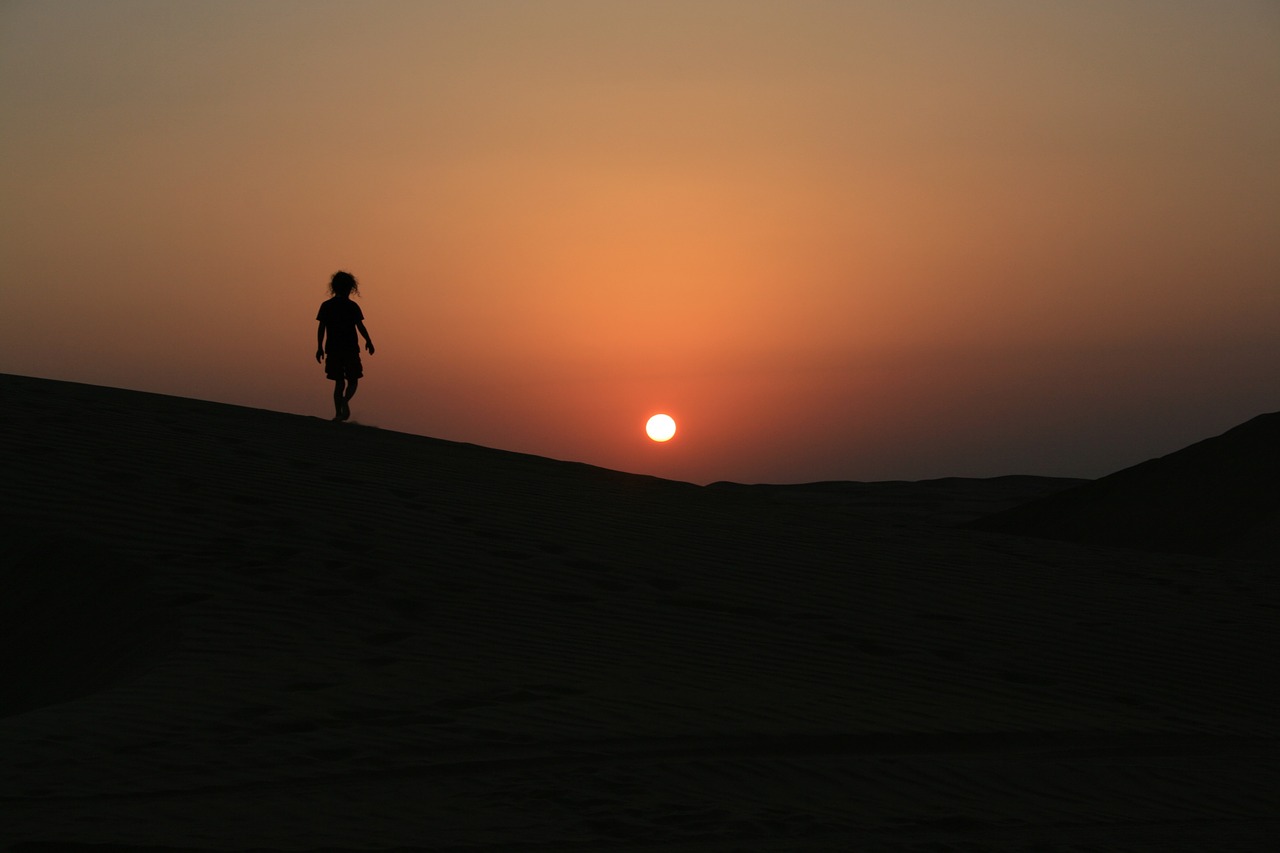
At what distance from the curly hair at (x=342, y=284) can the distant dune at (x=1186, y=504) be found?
11089mm

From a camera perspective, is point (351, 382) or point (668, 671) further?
point (351, 382)

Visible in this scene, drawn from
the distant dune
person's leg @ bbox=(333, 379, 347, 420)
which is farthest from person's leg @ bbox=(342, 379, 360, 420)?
the distant dune

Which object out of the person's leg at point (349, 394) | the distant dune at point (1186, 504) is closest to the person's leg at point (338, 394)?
the person's leg at point (349, 394)

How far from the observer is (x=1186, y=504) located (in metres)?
19.5

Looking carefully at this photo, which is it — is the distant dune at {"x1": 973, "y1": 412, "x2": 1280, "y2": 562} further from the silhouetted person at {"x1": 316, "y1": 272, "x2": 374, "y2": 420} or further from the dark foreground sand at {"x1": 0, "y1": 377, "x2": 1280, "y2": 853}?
the silhouetted person at {"x1": 316, "y1": 272, "x2": 374, "y2": 420}

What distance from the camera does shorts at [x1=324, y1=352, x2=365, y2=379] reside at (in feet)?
44.0

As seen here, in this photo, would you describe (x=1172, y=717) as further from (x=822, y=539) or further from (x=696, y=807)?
(x=822, y=539)

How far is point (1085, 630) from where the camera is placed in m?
8.41

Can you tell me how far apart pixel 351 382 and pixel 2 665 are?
7.20 m

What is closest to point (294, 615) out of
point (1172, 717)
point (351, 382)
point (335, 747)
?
point (335, 747)

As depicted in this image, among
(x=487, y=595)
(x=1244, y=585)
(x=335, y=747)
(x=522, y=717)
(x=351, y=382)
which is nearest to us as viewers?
(x=335, y=747)

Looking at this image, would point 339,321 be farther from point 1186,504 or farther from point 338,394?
point 1186,504

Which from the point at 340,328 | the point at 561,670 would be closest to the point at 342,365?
the point at 340,328

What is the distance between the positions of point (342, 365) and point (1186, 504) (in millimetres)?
12475
